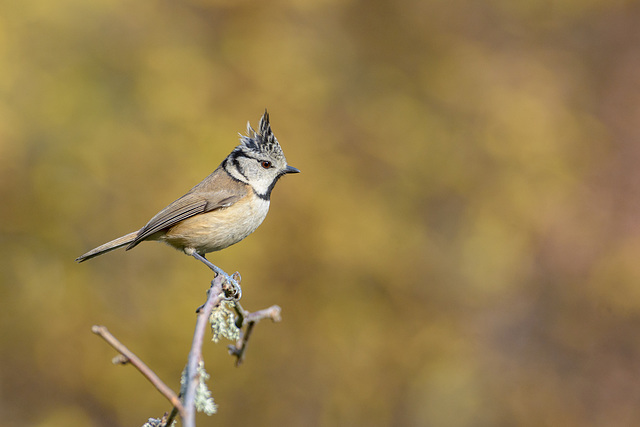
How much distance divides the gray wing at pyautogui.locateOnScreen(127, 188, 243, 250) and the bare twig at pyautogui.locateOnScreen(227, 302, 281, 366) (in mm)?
1389

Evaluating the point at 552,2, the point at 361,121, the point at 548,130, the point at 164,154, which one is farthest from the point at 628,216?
the point at 164,154

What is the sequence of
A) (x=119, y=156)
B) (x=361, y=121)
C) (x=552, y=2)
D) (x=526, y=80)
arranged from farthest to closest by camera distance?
(x=552, y=2) → (x=526, y=80) → (x=361, y=121) → (x=119, y=156)

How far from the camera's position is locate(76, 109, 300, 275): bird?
11.7ft

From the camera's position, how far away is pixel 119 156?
6453 millimetres

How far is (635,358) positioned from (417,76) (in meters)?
4.69

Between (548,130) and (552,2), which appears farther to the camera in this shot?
(552,2)

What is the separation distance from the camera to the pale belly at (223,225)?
3541mm

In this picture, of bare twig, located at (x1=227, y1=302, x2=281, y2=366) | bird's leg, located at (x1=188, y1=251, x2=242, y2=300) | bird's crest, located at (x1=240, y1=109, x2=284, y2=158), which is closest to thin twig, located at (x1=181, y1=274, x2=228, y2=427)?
bare twig, located at (x1=227, y1=302, x2=281, y2=366)

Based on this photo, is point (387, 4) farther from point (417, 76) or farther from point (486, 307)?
point (486, 307)

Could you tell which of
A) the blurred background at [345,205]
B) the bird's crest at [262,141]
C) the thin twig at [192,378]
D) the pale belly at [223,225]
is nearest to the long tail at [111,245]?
the pale belly at [223,225]

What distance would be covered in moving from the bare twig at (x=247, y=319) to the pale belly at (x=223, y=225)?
1196mm

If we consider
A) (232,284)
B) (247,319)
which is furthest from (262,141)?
(247,319)

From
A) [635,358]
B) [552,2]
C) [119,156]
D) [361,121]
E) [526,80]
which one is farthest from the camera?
[552,2]

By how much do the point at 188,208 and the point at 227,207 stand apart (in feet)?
0.91
